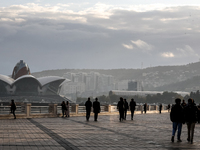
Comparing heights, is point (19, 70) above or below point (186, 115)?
above

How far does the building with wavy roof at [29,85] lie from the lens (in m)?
135

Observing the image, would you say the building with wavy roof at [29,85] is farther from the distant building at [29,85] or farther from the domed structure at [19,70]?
the domed structure at [19,70]

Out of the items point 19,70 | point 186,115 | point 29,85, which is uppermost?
point 19,70

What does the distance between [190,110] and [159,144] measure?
1797mm

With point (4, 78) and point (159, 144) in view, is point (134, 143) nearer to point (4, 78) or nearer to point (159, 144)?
point (159, 144)

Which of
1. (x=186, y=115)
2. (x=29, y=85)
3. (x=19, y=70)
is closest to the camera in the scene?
(x=186, y=115)

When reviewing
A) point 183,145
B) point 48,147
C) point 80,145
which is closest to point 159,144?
point 183,145

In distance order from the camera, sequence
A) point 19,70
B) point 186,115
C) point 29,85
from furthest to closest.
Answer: point 19,70 < point 29,85 < point 186,115

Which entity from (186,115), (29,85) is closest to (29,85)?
(29,85)

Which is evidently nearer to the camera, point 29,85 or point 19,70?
point 29,85

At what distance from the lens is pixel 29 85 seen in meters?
139

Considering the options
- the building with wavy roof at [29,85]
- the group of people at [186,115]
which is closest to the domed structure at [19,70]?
the building with wavy roof at [29,85]

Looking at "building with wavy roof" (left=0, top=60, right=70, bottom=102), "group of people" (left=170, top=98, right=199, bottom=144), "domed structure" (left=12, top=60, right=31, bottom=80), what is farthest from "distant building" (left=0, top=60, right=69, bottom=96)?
"group of people" (left=170, top=98, right=199, bottom=144)

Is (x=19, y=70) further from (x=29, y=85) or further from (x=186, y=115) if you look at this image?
(x=186, y=115)
